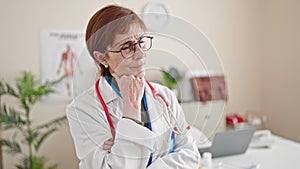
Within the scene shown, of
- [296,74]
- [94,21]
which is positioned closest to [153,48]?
[94,21]

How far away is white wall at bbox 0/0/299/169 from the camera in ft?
8.52

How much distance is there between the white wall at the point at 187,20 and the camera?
2.60 metres

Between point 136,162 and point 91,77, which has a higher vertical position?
point 91,77

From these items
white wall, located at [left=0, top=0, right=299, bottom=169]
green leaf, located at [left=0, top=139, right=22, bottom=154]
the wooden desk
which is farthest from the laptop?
green leaf, located at [left=0, top=139, right=22, bottom=154]

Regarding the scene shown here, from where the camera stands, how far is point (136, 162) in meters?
1.02

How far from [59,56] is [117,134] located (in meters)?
1.91

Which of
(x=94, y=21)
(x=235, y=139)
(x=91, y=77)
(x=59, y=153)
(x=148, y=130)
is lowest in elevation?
(x=59, y=153)

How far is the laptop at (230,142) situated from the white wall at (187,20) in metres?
1.14

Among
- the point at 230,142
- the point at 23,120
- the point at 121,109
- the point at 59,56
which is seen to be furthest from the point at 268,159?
the point at 59,56

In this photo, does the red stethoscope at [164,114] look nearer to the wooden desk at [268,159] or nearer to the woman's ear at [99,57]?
the woman's ear at [99,57]

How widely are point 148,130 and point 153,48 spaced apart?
0.78ft

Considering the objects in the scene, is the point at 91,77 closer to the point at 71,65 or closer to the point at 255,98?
the point at 71,65

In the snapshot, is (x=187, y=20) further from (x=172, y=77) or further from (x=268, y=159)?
(x=172, y=77)

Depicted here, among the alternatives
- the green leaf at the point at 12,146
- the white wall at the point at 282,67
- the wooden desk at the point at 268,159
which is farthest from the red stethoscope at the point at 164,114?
the white wall at the point at 282,67
